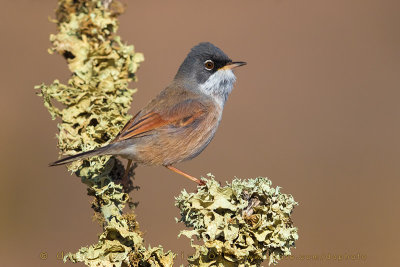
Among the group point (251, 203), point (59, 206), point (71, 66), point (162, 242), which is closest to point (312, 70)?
point (162, 242)

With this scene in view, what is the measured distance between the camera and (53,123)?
6.76m

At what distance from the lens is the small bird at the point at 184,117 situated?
3.99m

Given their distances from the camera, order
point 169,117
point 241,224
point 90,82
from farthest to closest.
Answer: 1. point 169,117
2. point 90,82
3. point 241,224

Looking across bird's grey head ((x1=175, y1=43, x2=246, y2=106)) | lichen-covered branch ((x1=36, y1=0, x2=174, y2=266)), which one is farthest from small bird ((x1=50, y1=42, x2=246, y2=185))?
lichen-covered branch ((x1=36, y1=0, x2=174, y2=266))

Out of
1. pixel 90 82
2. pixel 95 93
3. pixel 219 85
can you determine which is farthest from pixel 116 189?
pixel 219 85

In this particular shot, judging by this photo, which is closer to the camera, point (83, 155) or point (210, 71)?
point (83, 155)

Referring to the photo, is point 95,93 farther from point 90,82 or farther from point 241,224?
point 241,224

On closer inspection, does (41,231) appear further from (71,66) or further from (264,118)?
(264,118)

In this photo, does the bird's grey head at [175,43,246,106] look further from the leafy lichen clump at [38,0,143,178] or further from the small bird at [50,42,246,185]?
the leafy lichen clump at [38,0,143,178]

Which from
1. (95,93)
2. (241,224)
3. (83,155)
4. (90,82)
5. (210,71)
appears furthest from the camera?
(210,71)

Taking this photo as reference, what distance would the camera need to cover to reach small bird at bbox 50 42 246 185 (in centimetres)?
399

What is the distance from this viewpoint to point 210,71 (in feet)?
14.9

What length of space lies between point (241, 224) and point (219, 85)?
2321 mm

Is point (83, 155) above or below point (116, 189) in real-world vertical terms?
above
